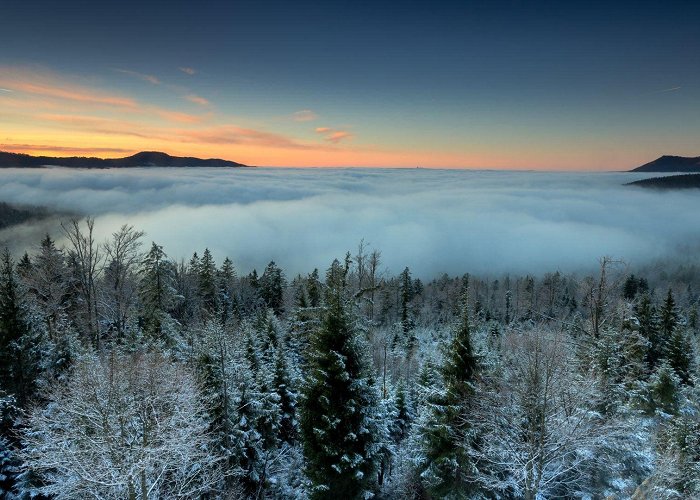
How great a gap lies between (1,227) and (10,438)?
18932 cm

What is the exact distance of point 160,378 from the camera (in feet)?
46.1

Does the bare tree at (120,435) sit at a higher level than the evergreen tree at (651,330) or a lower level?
higher

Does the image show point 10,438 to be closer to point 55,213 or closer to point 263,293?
point 263,293

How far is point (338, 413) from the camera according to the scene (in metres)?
14.8

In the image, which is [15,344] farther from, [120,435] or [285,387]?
[285,387]

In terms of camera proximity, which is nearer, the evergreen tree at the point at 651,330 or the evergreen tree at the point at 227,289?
the evergreen tree at the point at 651,330

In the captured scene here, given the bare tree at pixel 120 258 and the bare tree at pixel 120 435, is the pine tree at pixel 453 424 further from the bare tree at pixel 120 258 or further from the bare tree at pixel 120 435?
the bare tree at pixel 120 258

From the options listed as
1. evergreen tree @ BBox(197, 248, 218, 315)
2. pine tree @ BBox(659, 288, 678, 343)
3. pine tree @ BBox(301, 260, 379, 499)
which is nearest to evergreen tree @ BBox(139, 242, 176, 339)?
evergreen tree @ BBox(197, 248, 218, 315)

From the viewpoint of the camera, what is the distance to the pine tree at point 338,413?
14680 mm

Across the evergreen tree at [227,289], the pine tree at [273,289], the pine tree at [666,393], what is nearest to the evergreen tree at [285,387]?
the pine tree at [666,393]

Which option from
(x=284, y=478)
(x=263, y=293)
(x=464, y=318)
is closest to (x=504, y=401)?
(x=464, y=318)

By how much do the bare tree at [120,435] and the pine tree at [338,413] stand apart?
161 inches

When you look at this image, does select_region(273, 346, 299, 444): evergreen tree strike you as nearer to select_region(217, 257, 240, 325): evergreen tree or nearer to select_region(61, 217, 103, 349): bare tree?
select_region(61, 217, 103, 349): bare tree

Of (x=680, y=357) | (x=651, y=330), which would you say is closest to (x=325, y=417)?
(x=680, y=357)
